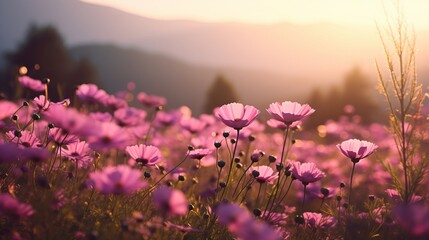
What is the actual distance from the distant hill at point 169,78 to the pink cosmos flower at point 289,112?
251 feet

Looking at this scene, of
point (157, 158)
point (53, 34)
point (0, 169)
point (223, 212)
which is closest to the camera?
point (223, 212)

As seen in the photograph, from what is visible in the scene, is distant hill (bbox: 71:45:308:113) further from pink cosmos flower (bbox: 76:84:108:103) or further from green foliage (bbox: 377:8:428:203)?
green foliage (bbox: 377:8:428:203)

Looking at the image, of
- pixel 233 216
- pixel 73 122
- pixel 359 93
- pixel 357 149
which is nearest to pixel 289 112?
pixel 357 149

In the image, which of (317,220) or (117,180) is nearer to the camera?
(117,180)

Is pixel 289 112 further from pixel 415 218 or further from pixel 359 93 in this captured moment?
pixel 359 93

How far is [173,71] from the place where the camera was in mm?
94938

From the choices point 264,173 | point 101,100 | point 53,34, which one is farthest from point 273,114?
point 53,34

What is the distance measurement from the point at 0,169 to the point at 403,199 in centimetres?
266

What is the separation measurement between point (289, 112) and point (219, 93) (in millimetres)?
26399

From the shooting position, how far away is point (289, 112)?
2516 mm

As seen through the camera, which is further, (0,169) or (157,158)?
(0,169)

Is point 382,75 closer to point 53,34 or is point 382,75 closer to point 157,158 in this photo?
point 157,158

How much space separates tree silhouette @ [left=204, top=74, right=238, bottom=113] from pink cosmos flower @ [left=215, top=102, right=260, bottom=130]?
2581 cm

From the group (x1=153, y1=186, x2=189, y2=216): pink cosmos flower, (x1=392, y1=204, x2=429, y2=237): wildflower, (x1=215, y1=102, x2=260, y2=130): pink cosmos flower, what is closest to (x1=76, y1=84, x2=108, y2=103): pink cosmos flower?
(x1=215, y1=102, x2=260, y2=130): pink cosmos flower
